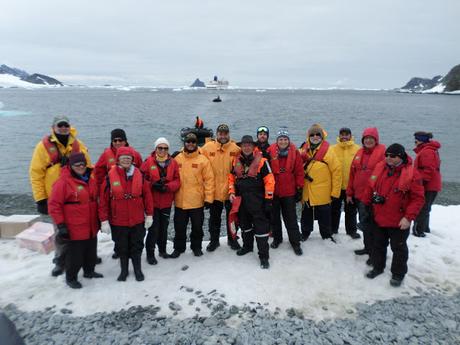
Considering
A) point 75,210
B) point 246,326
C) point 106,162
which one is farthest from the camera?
point 106,162

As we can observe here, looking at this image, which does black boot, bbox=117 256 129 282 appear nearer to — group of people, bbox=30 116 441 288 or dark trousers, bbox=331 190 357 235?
group of people, bbox=30 116 441 288

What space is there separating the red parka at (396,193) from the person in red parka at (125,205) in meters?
3.39

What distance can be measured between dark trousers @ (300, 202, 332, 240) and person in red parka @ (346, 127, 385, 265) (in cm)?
56

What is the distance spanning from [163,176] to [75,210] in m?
1.41

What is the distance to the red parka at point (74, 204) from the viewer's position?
15.7 feet

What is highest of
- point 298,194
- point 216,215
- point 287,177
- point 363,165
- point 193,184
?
point 363,165

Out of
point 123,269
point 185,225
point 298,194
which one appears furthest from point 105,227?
point 298,194

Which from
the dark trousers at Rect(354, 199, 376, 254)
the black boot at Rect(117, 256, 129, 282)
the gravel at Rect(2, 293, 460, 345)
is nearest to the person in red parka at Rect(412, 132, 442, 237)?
the dark trousers at Rect(354, 199, 376, 254)

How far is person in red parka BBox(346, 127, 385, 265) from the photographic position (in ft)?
19.5

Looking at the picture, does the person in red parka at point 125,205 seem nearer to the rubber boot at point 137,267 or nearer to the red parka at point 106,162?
the rubber boot at point 137,267

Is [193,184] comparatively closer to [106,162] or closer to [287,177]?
[106,162]

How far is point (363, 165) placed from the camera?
6.06 meters

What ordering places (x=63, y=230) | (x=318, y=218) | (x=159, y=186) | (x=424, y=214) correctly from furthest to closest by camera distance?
1. (x=424, y=214)
2. (x=318, y=218)
3. (x=159, y=186)
4. (x=63, y=230)

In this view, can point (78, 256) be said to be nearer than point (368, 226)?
Yes
